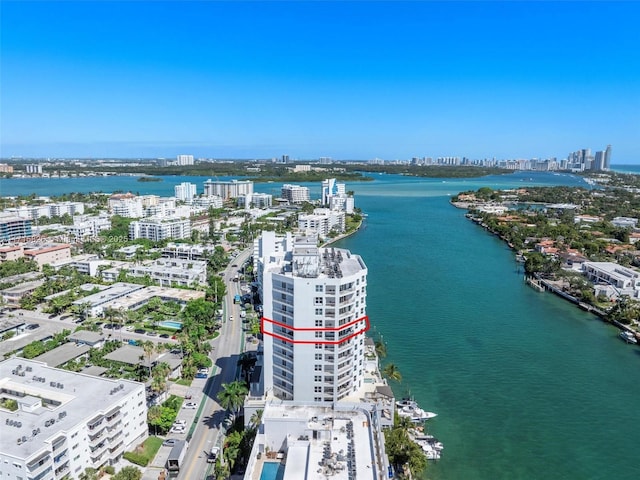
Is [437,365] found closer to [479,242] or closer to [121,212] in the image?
Answer: [479,242]

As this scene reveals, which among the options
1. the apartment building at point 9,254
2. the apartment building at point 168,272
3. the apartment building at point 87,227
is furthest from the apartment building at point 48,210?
the apartment building at point 168,272

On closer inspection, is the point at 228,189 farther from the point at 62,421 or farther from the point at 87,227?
the point at 62,421

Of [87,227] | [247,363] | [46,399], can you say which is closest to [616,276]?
[247,363]

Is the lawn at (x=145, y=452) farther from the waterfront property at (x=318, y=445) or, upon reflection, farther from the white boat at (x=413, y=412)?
the white boat at (x=413, y=412)

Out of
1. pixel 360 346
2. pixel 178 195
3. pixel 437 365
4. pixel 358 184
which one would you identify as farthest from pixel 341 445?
pixel 358 184

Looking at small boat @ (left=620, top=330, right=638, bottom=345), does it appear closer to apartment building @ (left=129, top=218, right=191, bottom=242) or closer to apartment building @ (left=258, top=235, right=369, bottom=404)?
apartment building @ (left=258, top=235, right=369, bottom=404)

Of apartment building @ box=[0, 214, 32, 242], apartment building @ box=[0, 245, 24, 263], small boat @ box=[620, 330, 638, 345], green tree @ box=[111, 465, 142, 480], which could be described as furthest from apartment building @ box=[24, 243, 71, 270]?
small boat @ box=[620, 330, 638, 345]

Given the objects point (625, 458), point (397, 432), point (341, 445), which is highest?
point (341, 445)
